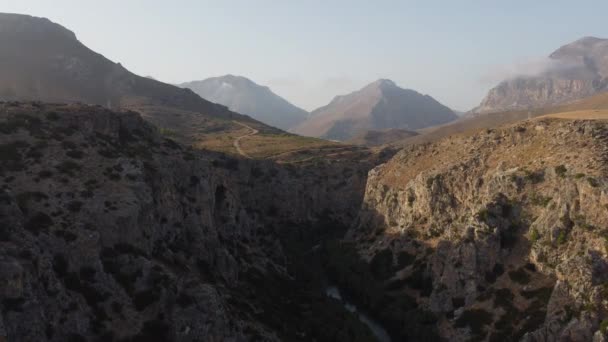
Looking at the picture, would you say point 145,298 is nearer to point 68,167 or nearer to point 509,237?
point 68,167

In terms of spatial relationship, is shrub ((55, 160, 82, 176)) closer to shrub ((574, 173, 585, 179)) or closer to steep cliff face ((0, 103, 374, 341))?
steep cliff face ((0, 103, 374, 341))

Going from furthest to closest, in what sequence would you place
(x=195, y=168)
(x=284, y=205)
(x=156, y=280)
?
(x=284, y=205), (x=195, y=168), (x=156, y=280)

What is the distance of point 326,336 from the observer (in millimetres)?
86062

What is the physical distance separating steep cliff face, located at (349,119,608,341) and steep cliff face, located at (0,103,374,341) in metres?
23.0

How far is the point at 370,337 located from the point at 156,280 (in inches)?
1625

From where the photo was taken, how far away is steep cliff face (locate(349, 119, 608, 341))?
81.3 metres

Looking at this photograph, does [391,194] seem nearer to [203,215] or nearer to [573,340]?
[203,215]

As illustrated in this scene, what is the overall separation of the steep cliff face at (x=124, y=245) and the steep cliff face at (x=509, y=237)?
23.0 metres

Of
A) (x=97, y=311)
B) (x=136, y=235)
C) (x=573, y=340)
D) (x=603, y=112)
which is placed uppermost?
(x=603, y=112)

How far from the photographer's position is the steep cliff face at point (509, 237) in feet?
267

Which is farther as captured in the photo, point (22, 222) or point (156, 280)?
point (156, 280)

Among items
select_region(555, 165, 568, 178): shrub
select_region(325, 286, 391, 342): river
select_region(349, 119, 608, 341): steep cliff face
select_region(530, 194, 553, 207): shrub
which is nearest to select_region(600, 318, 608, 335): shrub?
select_region(349, 119, 608, 341): steep cliff face

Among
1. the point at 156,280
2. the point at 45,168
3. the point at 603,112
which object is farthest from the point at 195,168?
the point at 603,112

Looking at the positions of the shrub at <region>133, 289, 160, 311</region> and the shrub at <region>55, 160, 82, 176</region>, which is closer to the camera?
the shrub at <region>133, 289, 160, 311</region>
